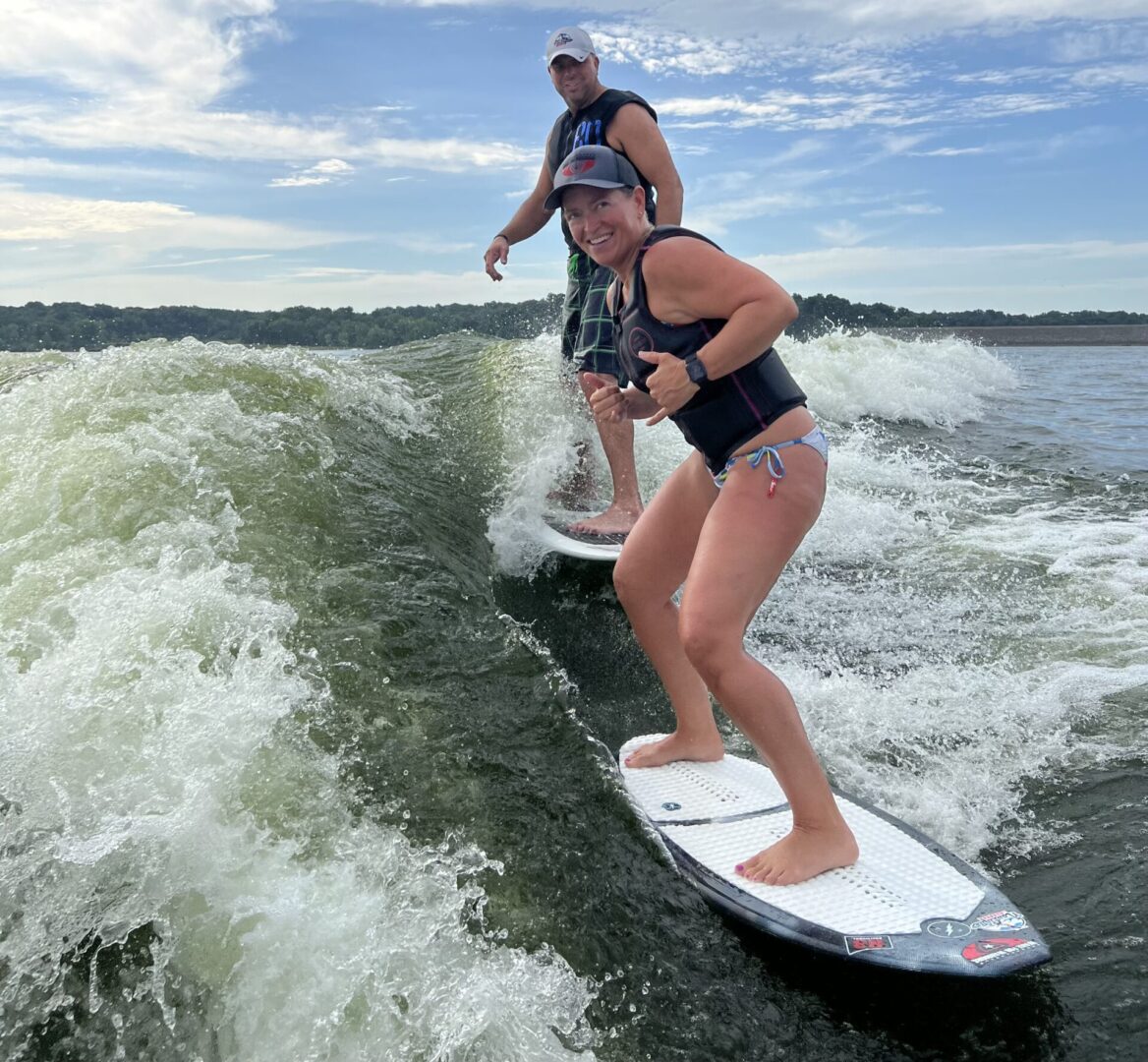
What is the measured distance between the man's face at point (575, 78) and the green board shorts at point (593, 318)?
2.82 ft

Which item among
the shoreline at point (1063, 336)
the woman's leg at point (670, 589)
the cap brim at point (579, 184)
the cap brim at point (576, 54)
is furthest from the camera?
the shoreline at point (1063, 336)

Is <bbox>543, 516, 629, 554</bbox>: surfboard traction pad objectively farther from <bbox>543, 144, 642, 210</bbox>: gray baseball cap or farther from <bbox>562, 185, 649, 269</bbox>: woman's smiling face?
<bbox>543, 144, 642, 210</bbox>: gray baseball cap

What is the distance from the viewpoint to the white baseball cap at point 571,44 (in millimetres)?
4859

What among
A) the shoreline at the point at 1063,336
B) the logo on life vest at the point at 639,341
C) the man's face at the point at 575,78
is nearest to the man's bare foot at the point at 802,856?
the logo on life vest at the point at 639,341

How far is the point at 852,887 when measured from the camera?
2756 millimetres

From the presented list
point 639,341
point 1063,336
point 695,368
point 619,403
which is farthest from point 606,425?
point 1063,336

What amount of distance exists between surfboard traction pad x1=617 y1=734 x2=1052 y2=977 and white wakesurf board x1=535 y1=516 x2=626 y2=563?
6.04 feet

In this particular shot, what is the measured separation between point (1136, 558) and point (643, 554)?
4.62 m

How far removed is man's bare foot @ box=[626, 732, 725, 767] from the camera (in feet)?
11.4

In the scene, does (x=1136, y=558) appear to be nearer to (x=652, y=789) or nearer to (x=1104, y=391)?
(x=652, y=789)

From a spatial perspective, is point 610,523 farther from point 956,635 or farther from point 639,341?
point 639,341

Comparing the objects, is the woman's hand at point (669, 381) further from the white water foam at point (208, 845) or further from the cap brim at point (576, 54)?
the cap brim at point (576, 54)

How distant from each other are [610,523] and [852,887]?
2989 mm

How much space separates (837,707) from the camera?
408 centimetres
